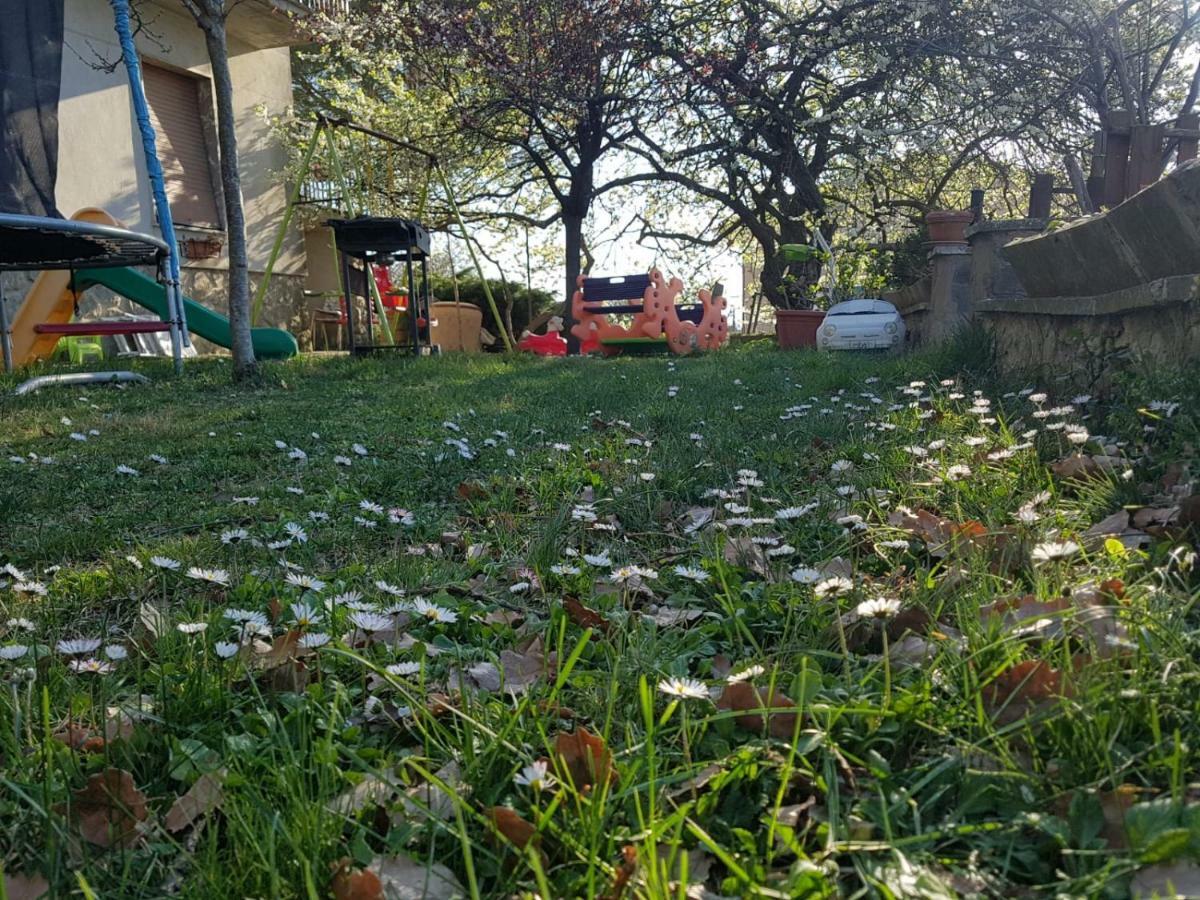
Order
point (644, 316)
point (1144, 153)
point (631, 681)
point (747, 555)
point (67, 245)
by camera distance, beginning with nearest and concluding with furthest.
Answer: point (631, 681), point (747, 555), point (1144, 153), point (67, 245), point (644, 316)

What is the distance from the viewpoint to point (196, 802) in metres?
0.97

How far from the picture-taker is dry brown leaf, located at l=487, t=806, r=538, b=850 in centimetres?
86

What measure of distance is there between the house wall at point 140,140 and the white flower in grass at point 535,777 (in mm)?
6120

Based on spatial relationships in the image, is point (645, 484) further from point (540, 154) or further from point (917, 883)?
point (540, 154)

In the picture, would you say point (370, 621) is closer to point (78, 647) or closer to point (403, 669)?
point (403, 669)

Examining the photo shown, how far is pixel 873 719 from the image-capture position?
994 mm

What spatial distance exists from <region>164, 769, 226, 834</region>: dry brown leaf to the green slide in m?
6.65

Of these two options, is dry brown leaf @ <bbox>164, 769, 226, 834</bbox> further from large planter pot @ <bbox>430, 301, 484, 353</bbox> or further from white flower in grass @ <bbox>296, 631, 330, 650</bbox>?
large planter pot @ <bbox>430, 301, 484, 353</bbox>

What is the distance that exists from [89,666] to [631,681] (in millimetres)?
759

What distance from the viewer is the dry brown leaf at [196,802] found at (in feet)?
3.11

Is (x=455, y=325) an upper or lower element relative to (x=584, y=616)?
upper

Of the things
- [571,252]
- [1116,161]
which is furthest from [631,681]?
[571,252]

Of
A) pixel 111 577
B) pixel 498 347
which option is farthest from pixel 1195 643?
pixel 498 347

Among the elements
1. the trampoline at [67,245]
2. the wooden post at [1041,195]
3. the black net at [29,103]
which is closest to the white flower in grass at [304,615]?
the trampoline at [67,245]
